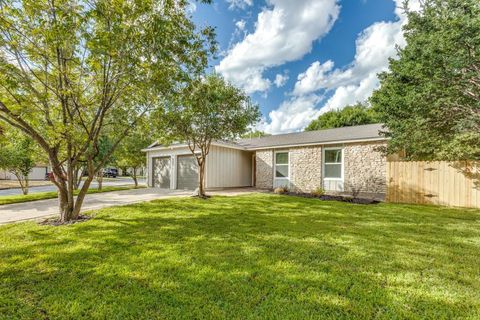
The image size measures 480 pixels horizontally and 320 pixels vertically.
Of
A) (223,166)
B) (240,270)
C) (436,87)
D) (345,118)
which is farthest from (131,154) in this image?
(345,118)

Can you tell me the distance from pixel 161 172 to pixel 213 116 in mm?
8493

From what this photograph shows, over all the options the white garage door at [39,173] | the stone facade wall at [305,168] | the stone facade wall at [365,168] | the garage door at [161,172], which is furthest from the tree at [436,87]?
the white garage door at [39,173]

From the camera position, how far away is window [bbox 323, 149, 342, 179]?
38.3 ft

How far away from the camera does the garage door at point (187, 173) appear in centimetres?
1395

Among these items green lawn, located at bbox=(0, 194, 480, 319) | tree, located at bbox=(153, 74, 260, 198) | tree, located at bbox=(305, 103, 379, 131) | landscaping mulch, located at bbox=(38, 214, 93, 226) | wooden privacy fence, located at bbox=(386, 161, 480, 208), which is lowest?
landscaping mulch, located at bbox=(38, 214, 93, 226)

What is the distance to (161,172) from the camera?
15961 millimetres

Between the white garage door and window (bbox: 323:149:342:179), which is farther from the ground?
window (bbox: 323:149:342:179)

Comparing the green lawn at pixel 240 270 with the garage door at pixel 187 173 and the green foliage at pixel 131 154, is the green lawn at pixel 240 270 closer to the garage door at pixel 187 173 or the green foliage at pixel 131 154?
the garage door at pixel 187 173

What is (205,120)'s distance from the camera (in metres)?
9.34

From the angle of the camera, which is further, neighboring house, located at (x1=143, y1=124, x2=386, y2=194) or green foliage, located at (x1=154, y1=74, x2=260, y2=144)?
neighboring house, located at (x1=143, y1=124, x2=386, y2=194)

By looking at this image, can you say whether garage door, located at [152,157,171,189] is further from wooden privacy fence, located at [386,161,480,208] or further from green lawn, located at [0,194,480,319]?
wooden privacy fence, located at [386,161,480,208]

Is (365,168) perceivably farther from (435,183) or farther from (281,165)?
(281,165)

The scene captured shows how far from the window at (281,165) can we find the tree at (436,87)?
5.62 metres

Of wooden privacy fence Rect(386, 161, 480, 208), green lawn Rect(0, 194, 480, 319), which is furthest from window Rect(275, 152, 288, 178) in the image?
green lawn Rect(0, 194, 480, 319)
